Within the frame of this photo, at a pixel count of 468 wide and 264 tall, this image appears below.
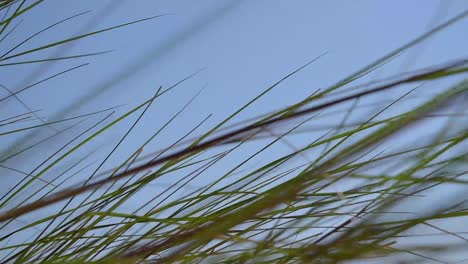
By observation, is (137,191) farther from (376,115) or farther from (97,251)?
(376,115)

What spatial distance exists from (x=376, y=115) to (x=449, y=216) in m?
0.11

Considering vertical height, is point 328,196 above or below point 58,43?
below

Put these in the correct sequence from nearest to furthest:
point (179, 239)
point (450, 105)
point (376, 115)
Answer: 1. point (450, 105)
2. point (179, 239)
3. point (376, 115)

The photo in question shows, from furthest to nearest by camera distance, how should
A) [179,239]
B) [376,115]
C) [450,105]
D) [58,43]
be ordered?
[58,43] → [376,115] → [179,239] → [450,105]

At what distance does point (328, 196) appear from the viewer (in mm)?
460

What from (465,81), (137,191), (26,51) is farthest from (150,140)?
(465,81)

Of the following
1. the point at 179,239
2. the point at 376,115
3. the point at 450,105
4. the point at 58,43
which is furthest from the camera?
the point at 58,43

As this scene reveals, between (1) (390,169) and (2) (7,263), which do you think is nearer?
(1) (390,169)

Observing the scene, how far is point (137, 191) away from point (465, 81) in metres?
0.28

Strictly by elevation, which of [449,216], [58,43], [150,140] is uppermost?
[58,43]

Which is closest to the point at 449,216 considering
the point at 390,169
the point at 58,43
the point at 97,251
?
the point at 390,169

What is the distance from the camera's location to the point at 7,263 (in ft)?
1.60

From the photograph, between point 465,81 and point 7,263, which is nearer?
point 465,81

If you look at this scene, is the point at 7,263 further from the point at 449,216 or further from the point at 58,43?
the point at 449,216
